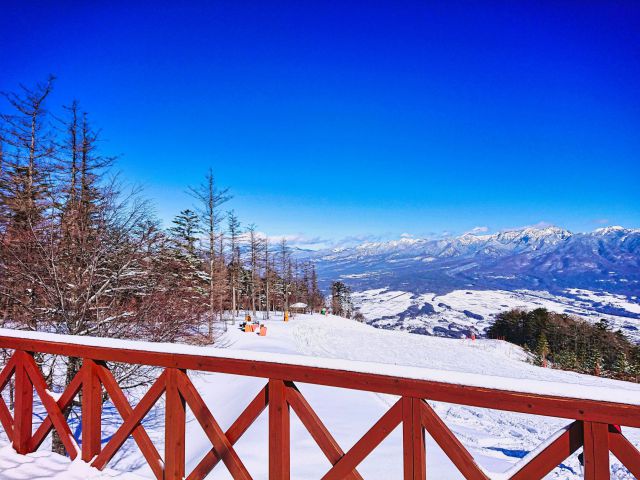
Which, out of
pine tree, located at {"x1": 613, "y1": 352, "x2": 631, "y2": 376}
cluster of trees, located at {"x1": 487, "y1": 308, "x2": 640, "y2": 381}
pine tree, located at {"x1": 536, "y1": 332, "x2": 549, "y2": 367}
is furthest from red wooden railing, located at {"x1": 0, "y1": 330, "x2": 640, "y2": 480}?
pine tree, located at {"x1": 613, "y1": 352, "x2": 631, "y2": 376}

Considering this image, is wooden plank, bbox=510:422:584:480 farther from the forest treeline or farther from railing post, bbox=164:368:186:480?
the forest treeline

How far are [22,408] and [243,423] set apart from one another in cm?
234

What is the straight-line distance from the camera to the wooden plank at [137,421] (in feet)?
8.66

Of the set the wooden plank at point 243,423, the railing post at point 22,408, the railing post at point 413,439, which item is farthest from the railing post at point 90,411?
the railing post at point 413,439

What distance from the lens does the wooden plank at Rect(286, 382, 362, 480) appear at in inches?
81.6

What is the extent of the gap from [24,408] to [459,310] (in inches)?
5493

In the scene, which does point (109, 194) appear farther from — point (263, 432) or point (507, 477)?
point (507, 477)

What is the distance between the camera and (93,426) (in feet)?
9.80

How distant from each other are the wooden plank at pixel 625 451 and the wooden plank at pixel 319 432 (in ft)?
3.89

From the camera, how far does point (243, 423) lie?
2.32 m

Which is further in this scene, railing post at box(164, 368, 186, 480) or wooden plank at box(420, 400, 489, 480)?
railing post at box(164, 368, 186, 480)

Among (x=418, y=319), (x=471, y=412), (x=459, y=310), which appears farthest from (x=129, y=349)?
(x=459, y=310)

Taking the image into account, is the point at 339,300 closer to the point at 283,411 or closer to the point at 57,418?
the point at 57,418

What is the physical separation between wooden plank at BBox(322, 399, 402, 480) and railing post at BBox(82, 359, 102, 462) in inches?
78.9
